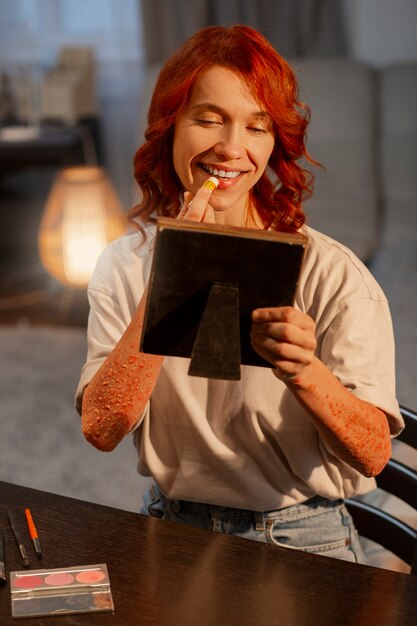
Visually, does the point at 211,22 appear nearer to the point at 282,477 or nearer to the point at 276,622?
the point at 282,477

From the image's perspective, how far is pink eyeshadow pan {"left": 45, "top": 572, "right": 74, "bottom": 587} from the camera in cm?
94

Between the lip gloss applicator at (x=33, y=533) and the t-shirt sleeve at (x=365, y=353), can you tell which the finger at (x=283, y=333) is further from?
the lip gloss applicator at (x=33, y=533)

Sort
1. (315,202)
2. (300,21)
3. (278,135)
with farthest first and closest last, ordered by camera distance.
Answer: (300,21) → (315,202) → (278,135)

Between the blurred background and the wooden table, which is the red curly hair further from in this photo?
the blurred background

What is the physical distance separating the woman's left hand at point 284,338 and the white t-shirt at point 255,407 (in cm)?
19

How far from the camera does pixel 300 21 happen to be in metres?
3.35

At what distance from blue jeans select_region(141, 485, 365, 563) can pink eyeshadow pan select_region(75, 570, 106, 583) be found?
0.89 feet

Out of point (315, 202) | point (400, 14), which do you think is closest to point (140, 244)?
point (315, 202)

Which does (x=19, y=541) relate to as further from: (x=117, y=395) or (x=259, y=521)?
(x=259, y=521)

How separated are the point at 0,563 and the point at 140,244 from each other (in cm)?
47

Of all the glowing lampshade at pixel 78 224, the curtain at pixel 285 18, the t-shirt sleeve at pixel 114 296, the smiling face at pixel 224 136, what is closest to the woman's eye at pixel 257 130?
the smiling face at pixel 224 136

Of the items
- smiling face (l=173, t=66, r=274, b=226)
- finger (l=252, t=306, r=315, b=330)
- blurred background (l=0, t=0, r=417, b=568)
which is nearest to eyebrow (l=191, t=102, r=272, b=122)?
smiling face (l=173, t=66, r=274, b=226)

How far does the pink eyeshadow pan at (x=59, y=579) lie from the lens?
94cm

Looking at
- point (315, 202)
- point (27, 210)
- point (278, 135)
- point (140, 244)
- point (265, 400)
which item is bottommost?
point (27, 210)
